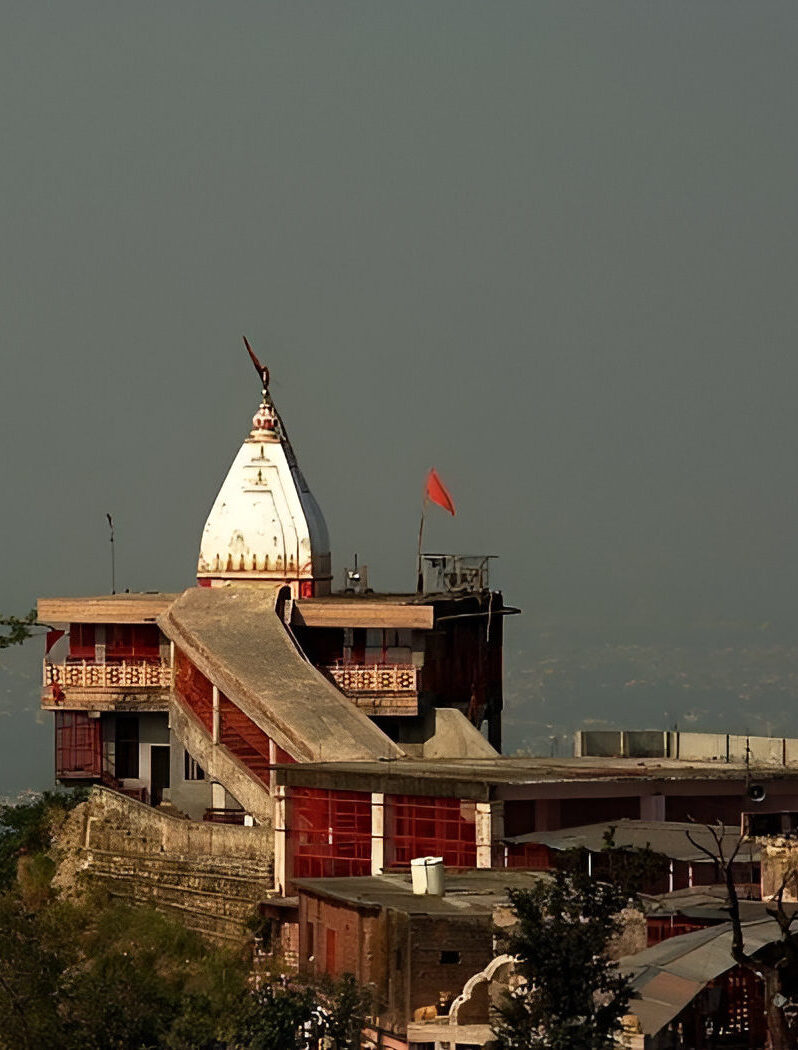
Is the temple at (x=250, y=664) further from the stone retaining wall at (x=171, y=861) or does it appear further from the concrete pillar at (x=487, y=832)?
the concrete pillar at (x=487, y=832)

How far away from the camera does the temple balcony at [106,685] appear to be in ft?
267

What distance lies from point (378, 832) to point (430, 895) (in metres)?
8.50

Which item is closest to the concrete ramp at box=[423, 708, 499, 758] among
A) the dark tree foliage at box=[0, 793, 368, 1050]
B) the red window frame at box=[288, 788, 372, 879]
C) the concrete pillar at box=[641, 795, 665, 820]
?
the red window frame at box=[288, 788, 372, 879]

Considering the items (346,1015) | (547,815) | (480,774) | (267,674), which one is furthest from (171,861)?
(346,1015)

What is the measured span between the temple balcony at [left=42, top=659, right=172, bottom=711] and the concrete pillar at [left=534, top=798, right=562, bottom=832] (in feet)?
48.1

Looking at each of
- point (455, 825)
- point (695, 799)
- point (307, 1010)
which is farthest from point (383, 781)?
point (307, 1010)

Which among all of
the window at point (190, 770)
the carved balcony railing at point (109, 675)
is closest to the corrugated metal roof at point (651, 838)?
the window at point (190, 770)

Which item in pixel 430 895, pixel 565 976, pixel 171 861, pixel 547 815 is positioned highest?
pixel 547 815

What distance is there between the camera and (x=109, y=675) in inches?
3223

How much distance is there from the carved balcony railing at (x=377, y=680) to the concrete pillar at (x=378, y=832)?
12258 millimetres

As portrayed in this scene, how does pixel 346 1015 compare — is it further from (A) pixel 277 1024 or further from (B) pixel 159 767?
(B) pixel 159 767

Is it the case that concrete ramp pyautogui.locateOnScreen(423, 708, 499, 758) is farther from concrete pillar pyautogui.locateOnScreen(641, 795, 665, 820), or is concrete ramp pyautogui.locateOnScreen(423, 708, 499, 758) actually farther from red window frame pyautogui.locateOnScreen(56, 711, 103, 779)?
concrete pillar pyautogui.locateOnScreen(641, 795, 665, 820)

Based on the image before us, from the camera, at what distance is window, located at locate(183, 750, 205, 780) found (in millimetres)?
81125

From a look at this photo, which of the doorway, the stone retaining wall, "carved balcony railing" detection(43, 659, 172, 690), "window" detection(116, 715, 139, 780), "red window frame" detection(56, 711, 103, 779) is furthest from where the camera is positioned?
"window" detection(116, 715, 139, 780)
